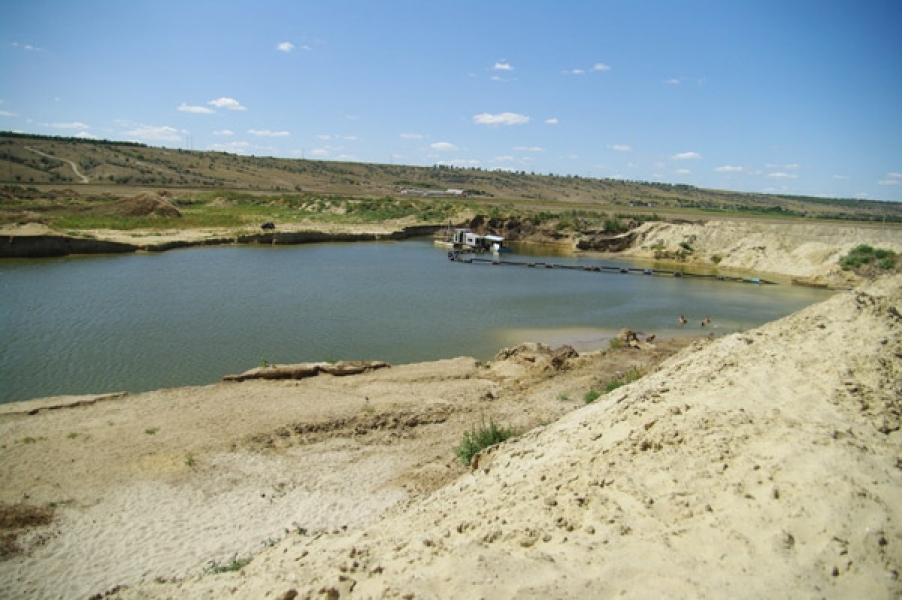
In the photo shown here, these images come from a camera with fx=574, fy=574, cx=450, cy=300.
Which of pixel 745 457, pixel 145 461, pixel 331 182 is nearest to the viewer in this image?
pixel 745 457

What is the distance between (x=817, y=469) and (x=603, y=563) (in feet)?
8.68

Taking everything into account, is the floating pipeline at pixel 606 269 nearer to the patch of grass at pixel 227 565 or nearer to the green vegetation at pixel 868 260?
the green vegetation at pixel 868 260

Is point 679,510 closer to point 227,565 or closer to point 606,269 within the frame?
point 227,565

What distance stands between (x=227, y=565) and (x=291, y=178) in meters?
122

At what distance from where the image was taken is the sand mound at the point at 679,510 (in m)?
5.18

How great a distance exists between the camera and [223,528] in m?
9.78

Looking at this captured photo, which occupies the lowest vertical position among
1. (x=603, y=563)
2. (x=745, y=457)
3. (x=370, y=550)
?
(x=370, y=550)

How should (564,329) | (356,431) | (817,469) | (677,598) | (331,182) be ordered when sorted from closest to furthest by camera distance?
(677,598)
(817,469)
(356,431)
(564,329)
(331,182)

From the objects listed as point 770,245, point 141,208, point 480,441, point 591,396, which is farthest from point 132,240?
point 770,245

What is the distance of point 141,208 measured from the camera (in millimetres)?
55625

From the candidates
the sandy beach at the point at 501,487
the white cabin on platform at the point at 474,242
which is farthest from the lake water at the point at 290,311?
the white cabin on platform at the point at 474,242

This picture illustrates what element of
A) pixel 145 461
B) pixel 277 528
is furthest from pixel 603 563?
pixel 145 461

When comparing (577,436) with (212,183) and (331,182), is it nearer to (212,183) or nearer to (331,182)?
(212,183)

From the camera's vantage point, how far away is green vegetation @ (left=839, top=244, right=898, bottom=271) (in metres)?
43.7
